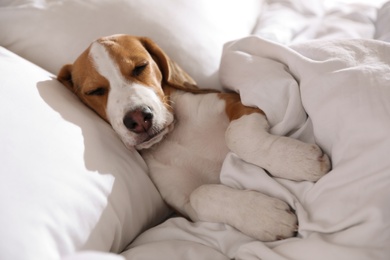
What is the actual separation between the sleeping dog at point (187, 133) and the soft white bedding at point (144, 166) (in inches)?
1.3

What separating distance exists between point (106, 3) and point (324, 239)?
45.9 inches

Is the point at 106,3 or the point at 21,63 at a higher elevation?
the point at 106,3

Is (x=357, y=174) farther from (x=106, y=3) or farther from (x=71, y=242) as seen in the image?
(x=106, y=3)

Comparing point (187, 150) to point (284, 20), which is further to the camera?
point (284, 20)

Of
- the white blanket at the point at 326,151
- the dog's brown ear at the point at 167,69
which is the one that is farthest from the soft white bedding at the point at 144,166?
the dog's brown ear at the point at 167,69

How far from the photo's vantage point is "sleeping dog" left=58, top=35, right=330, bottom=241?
1161 millimetres

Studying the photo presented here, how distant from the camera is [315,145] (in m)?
1.18

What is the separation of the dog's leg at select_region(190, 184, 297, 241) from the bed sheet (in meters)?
0.02

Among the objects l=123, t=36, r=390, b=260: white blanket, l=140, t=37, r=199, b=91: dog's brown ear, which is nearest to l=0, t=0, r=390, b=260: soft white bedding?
l=123, t=36, r=390, b=260: white blanket

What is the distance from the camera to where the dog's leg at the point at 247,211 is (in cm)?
112

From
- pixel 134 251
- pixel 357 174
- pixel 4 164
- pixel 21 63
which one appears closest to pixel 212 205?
pixel 134 251

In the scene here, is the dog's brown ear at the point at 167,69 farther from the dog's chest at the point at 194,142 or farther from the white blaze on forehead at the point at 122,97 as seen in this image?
the white blaze on forehead at the point at 122,97

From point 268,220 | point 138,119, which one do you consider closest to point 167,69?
point 138,119

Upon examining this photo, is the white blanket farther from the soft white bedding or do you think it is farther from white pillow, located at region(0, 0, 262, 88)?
white pillow, located at region(0, 0, 262, 88)
